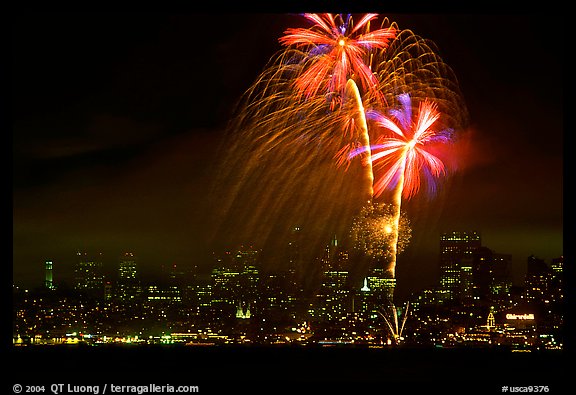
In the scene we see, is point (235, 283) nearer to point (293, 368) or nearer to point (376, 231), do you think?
point (293, 368)

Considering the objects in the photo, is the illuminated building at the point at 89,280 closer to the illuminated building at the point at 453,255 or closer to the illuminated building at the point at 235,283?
the illuminated building at the point at 235,283

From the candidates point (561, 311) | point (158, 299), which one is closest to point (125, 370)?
point (158, 299)

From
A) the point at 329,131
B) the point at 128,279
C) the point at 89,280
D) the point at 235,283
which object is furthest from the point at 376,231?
the point at 89,280

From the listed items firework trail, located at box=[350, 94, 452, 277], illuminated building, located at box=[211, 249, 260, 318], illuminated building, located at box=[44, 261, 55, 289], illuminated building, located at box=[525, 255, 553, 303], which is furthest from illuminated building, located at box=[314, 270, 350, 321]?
illuminated building, located at box=[44, 261, 55, 289]

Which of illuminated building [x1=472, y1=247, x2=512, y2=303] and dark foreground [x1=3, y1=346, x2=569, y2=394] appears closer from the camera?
dark foreground [x1=3, y1=346, x2=569, y2=394]

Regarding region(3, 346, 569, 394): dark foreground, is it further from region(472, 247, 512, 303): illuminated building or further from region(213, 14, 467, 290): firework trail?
region(213, 14, 467, 290): firework trail

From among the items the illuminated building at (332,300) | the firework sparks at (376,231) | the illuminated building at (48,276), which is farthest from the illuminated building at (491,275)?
the illuminated building at (48,276)
